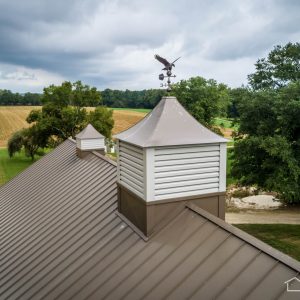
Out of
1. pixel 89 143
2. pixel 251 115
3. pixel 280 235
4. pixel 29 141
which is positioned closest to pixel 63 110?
pixel 29 141

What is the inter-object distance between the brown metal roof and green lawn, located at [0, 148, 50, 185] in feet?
81.4

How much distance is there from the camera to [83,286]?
601cm

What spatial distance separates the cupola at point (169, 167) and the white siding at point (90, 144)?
5.64m

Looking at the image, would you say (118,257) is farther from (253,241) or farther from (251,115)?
(251,115)

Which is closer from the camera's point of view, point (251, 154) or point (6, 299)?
point (6, 299)

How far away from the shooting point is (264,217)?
69.4ft

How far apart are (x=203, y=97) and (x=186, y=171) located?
85.5 ft

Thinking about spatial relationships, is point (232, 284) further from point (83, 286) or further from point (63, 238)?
point (63, 238)

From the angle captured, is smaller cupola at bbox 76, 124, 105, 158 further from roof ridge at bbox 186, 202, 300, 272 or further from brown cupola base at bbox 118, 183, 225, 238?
roof ridge at bbox 186, 202, 300, 272

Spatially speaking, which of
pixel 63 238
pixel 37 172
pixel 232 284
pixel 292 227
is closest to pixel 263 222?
pixel 292 227

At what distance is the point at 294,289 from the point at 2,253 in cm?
714

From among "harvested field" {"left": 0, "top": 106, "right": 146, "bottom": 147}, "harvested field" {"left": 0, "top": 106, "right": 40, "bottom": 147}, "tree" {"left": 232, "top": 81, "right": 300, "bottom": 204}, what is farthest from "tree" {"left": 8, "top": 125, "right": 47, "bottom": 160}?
"tree" {"left": 232, "top": 81, "right": 300, "bottom": 204}

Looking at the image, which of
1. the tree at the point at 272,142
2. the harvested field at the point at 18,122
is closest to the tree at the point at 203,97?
the tree at the point at 272,142

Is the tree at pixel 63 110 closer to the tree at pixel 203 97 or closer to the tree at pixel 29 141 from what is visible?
the tree at pixel 29 141
